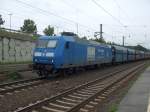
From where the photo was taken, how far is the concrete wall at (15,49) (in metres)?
38.5

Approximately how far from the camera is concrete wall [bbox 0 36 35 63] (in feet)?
126

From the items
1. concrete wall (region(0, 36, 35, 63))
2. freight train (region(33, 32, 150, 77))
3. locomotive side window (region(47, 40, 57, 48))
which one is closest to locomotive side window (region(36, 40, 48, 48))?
freight train (region(33, 32, 150, 77))

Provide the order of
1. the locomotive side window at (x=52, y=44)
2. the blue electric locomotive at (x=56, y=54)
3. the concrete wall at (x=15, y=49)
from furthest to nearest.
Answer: the concrete wall at (x=15, y=49) → the locomotive side window at (x=52, y=44) → the blue electric locomotive at (x=56, y=54)

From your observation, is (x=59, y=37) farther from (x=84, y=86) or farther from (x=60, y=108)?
(x=60, y=108)

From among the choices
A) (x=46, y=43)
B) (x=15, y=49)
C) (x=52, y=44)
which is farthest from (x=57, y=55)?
(x=15, y=49)

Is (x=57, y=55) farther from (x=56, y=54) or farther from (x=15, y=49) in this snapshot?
(x=15, y=49)

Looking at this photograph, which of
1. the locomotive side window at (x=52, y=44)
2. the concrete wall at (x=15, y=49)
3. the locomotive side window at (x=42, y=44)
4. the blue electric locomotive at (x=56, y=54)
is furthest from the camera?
the concrete wall at (x=15, y=49)

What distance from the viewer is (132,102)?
1189 centimetres

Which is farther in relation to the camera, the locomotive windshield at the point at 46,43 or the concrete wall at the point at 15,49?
the concrete wall at the point at 15,49

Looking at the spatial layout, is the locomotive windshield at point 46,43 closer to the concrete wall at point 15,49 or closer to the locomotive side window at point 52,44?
the locomotive side window at point 52,44

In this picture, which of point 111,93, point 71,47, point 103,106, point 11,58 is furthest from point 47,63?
point 11,58

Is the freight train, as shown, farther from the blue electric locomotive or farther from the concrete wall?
the concrete wall

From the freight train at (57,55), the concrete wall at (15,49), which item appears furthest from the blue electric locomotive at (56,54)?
the concrete wall at (15,49)

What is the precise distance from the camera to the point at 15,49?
41.2 meters
